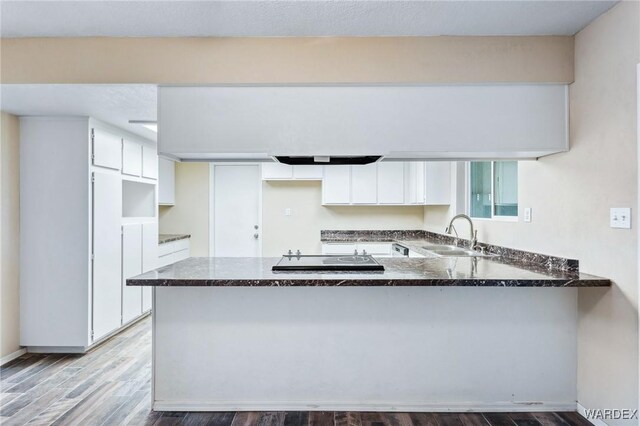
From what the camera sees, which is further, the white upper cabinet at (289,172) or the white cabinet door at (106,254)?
the white upper cabinet at (289,172)

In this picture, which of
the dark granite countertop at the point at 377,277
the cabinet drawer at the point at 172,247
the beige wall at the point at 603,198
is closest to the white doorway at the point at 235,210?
the cabinet drawer at the point at 172,247

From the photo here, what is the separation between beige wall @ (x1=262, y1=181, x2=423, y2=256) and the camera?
17.3 ft

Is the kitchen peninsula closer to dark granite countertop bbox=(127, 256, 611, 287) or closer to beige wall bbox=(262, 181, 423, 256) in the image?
dark granite countertop bbox=(127, 256, 611, 287)

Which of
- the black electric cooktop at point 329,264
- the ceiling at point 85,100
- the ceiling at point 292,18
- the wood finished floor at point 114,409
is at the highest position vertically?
the ceiling at point 292,18

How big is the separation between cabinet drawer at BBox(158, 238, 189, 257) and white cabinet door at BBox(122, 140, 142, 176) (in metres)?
0.99

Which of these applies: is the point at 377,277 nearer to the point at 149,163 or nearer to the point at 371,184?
the point at 371,184

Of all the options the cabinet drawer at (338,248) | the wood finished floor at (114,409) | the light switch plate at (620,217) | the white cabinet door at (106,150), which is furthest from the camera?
the cabinet drawer at (338,248)

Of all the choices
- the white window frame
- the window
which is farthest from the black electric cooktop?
the window

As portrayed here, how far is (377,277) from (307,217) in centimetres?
333

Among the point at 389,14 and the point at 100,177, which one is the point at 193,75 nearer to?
the point at 389,14

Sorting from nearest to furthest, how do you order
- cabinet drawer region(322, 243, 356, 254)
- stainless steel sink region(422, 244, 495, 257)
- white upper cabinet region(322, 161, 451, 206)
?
stainless steel sink region(422, 244, 495, 257) < cabinet drawer region(322, 243, 356, 254) < white upper cabinet region(322, 161, 451, 206)

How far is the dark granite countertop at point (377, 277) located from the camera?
78.9 inches

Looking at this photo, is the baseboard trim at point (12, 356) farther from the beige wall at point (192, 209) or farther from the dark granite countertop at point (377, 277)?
the beige wall at point (192, 209)

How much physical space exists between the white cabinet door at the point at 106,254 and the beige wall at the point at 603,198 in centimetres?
358
